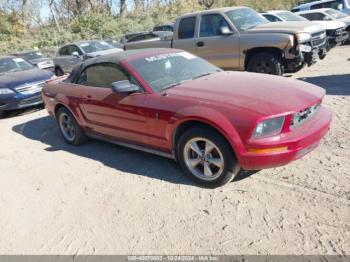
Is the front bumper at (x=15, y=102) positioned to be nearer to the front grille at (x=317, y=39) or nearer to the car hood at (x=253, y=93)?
the car hood at (x=253, y=93)

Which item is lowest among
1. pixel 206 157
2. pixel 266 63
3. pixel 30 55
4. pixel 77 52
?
pixel 30 55

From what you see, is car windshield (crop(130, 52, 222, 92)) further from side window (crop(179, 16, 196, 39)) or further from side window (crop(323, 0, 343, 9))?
side window (crop(323, 0, 343, 9))

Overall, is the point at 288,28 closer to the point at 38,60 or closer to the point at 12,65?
the point at 12,65

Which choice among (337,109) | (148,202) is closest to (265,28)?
(337,109)

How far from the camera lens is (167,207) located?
12.9ft

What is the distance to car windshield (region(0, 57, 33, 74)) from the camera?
10.5 metres

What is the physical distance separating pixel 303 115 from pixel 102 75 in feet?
9.62

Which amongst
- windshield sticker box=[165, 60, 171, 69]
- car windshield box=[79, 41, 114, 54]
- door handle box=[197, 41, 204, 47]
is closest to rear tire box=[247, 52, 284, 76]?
door handle box=[197, 41, 204, 47]

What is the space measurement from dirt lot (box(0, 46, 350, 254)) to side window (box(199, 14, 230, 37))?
4.35 meters

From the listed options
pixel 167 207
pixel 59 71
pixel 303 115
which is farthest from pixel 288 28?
pixel 59 71

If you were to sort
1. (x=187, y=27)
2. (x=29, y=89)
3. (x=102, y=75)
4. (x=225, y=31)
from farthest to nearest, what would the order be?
(x=187, y=27) → (x=29, y=89) → (x=225, y=31) → (x=102, y=75)

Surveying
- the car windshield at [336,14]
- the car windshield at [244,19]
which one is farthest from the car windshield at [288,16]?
the car windshield at [244,19]

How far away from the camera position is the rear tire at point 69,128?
20.0ft

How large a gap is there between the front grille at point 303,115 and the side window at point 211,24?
5.24 metres
